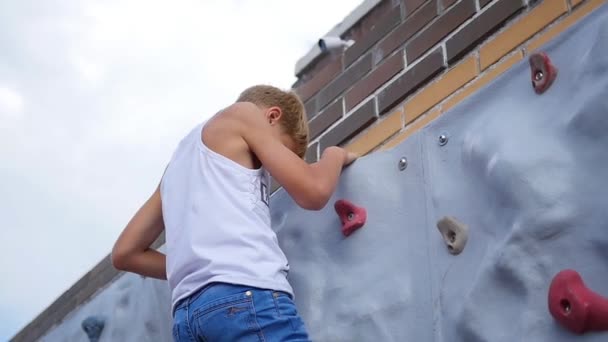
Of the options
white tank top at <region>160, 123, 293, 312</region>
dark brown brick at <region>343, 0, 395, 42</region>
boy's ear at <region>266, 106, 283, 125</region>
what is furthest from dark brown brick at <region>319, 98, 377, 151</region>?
white tank top at <region>160, 123, 293, 312</region>

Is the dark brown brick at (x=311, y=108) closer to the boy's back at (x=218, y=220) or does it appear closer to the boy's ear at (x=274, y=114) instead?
the boy's ear at (x=274, y=114)

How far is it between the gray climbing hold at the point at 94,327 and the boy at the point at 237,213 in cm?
75

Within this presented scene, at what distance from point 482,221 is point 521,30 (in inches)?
25.5

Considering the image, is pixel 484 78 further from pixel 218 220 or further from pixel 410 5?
pixel 218 220

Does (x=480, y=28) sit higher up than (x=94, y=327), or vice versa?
(x=480, y=28)

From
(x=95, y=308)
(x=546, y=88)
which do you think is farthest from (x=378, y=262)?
(x=95, y=308)

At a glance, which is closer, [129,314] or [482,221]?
[482,221]

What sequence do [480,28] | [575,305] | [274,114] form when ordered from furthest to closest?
1. [480,28]
2. [274,114]
3. [575,305]

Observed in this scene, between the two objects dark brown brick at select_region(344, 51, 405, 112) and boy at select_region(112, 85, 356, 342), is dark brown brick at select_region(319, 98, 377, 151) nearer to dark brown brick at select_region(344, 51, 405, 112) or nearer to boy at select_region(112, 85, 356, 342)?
dark brown brick at select_region(344, 51, 405, 112)

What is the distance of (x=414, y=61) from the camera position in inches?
93.8

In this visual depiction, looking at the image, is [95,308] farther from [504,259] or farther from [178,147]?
[504,259]

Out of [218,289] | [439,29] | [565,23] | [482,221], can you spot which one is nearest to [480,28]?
[439,29]

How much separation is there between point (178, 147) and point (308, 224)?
38 centimetres

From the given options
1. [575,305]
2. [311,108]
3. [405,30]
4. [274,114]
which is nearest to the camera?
[575,305]
